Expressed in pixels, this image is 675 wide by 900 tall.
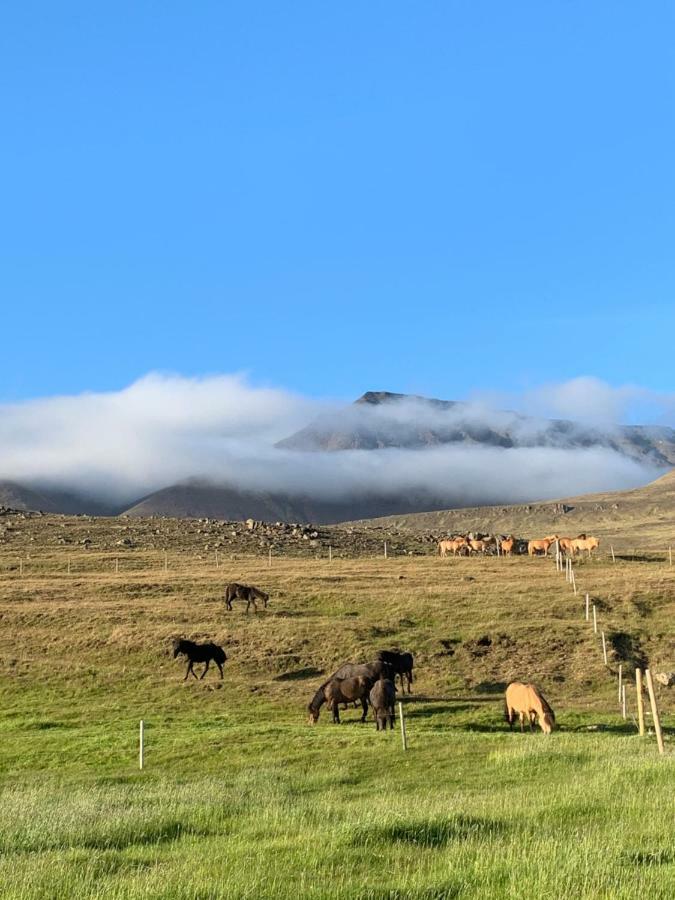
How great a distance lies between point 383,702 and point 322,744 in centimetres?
304

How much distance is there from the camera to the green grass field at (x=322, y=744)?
961cm

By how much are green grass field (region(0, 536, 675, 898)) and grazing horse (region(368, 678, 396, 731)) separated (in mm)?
672

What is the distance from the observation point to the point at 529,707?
27.2 meters

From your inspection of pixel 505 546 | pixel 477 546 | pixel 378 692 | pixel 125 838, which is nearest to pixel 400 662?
pixel 378 692

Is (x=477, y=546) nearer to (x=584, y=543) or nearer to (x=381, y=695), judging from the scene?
(x=584, y=543)

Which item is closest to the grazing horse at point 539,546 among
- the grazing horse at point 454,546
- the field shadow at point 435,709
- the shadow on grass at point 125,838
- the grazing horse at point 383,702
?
the grazing horse at point 454,546

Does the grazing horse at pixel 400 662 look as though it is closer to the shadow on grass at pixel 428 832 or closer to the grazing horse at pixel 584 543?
the shadow on grass at pixel 428 832

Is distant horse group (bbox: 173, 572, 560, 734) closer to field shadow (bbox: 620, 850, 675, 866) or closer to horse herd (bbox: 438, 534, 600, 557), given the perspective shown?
field shadow (bbox: 620, 850, 675, 866)

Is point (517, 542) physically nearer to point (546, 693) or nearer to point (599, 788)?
point (546, 693)

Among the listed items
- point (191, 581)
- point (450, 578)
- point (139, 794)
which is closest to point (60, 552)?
point (191, 581)

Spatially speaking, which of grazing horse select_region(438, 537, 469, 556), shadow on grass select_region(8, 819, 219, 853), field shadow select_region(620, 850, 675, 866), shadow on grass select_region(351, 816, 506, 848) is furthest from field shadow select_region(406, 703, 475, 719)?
grazing horse select_region(438, 537, 469, 556)

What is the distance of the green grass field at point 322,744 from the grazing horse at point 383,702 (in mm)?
672

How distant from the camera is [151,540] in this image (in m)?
81.8

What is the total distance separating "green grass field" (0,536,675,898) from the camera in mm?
9609
